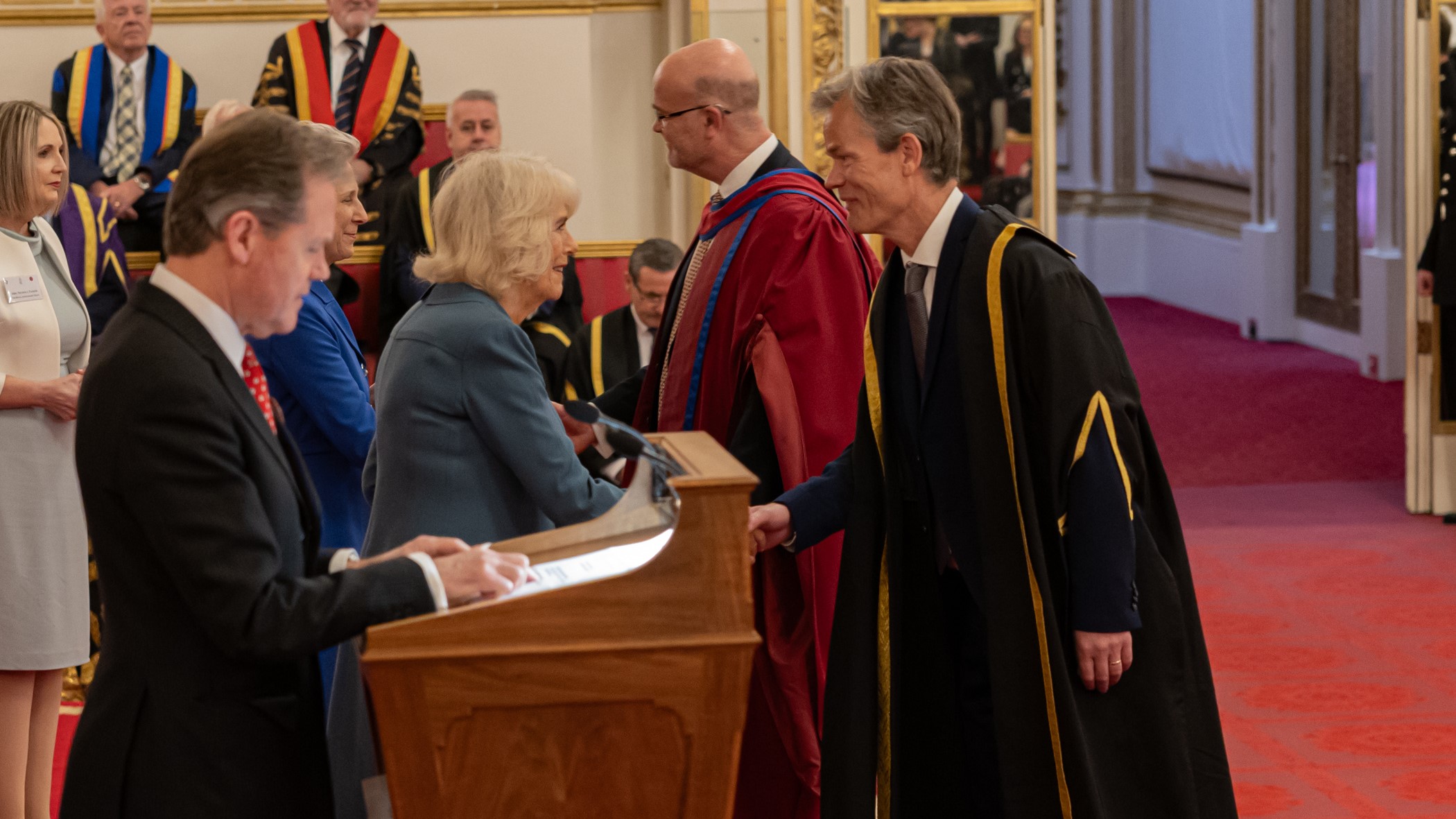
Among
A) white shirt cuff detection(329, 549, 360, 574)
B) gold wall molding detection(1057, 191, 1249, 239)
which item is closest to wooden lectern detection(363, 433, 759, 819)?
white shirt cuff detection(329, 549, 360, 574)

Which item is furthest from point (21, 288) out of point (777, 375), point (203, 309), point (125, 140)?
point (125, 140)

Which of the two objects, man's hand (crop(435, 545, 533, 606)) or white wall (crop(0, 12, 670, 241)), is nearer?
→ man's hand (crop(435, 545, 533, 606))

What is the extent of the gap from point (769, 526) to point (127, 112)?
14.8 feet

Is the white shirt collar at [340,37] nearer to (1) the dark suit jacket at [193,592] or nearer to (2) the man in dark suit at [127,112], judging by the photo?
(2) the man in dark suit at [127,112]

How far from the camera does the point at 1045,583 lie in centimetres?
246

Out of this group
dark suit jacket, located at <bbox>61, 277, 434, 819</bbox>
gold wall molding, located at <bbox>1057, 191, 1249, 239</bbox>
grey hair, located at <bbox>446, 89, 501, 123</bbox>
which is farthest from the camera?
gold wall molding, located at <bbox>1057, 191, 1249, 239</bbox>

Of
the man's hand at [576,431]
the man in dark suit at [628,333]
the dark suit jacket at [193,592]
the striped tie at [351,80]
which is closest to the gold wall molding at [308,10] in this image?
the striped tie at [351,80]

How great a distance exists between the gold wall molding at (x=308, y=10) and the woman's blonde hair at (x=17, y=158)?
381 centimetres

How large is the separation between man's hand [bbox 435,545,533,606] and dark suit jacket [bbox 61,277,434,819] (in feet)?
0.12

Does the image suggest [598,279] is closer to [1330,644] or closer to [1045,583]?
[1330,644]

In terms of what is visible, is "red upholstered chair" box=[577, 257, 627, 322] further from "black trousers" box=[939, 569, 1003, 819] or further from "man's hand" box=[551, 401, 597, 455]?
"black trousers" box=[939, 569, 1003, 819]

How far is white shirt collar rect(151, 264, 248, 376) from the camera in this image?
1.78 metres

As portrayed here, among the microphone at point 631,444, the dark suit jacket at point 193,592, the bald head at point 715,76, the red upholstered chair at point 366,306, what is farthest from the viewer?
the red upholstered chair at point 366,306

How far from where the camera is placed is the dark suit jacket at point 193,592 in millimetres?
1715
